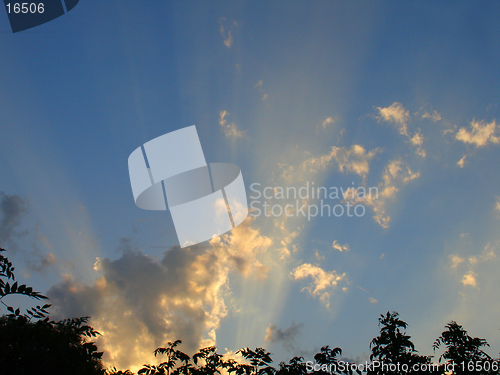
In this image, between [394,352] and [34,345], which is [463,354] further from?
[34,345]

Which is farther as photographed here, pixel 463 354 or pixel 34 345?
pixel 463 354

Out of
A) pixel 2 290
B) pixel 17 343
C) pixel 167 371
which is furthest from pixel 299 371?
pixel 2 290

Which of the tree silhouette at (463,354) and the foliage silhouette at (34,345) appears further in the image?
the tree silhouette at (463,354)

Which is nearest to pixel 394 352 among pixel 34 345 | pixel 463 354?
pixel 463 354

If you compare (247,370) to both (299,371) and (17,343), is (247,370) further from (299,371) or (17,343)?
(17,343)

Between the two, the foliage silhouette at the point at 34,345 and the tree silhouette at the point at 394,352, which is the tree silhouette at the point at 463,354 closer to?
the tree silhouette at the point at 394,352

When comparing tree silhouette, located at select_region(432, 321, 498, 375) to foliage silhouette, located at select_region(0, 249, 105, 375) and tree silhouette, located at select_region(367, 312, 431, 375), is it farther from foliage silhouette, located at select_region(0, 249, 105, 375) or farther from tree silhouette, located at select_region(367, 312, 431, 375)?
foliage silhouette, located at select_region(0, 249, 105, 375)

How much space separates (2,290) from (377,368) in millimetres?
13724

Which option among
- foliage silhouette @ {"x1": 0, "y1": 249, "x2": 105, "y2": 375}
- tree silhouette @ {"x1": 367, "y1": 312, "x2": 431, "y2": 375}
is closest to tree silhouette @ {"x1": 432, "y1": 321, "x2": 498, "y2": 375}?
tree silhouette @ {"x1": 367, "y1": 312, "x2": 431, "y2": 375}

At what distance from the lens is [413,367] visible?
1198 cm

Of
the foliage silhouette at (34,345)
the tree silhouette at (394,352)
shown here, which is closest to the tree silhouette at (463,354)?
the tree silhouette at (394,352)

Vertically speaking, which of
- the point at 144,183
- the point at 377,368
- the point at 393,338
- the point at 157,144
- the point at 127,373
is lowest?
the point at 127,373

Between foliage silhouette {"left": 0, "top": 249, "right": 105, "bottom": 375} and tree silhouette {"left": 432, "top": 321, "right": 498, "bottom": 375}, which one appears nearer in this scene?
foliage silhouette {"left": 0, "top": 249, "right": 105, "bottom": 375}

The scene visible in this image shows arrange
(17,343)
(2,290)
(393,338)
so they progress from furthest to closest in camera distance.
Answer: (393,338) < (17,343) < (2,290)
